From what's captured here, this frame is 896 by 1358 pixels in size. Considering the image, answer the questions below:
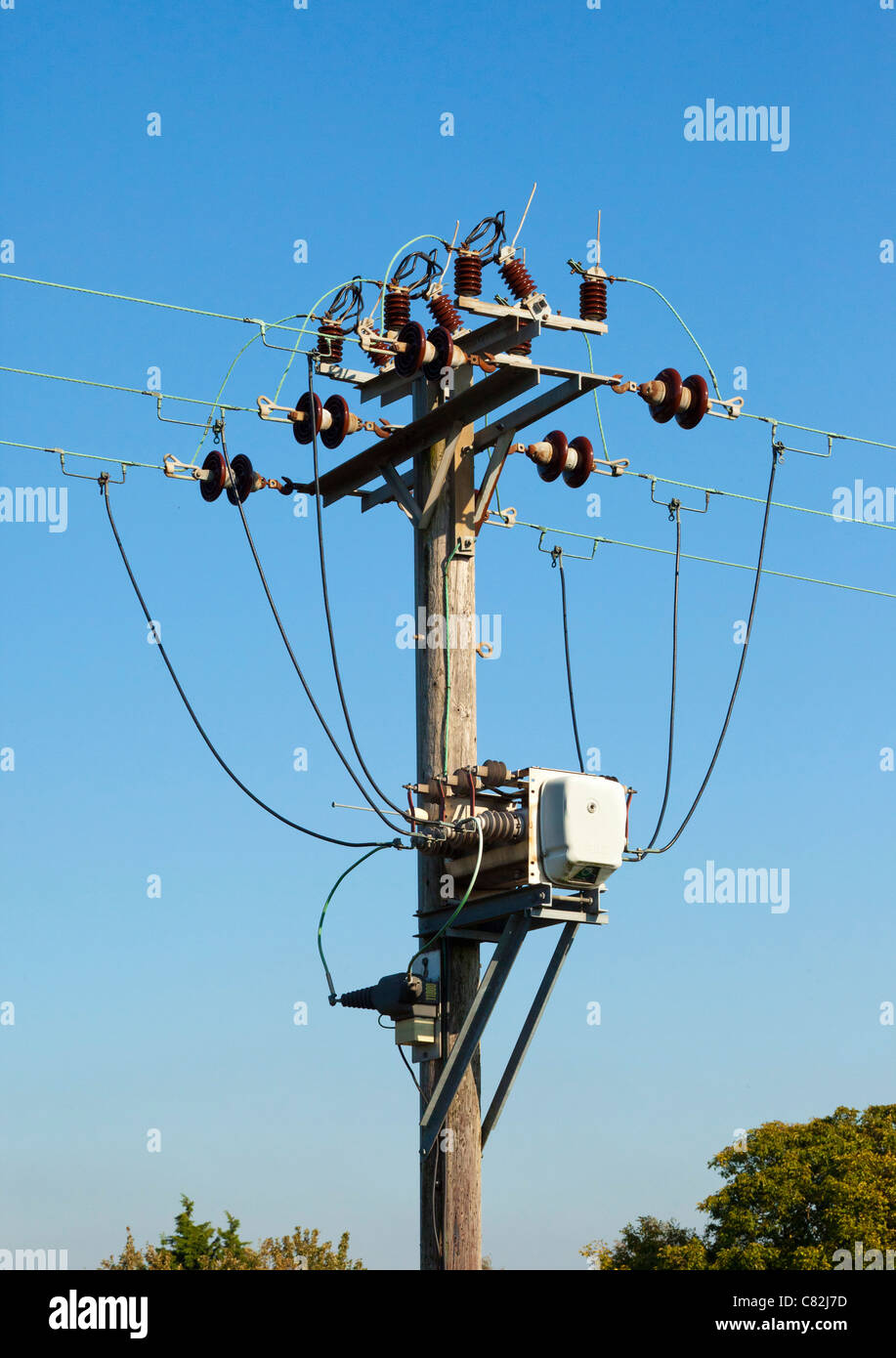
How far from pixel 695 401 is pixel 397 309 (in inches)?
83.5

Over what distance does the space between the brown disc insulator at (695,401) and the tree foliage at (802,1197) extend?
25.4m

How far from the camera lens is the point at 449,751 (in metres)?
11.7

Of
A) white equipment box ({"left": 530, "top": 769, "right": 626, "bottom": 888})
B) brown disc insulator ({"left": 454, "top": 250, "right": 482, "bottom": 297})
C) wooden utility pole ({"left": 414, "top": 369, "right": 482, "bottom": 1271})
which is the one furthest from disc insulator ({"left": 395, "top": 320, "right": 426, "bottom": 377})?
white equipment box ({"left": 530, "top": 769, "right": 626, "bottom": 888})

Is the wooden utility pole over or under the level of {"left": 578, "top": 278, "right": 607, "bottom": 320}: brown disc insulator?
under

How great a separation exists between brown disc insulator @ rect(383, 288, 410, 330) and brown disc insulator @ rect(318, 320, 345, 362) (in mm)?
328

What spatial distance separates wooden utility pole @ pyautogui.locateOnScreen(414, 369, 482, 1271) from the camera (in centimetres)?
1089

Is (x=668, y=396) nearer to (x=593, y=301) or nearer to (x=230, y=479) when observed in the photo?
(x=593, y=301)

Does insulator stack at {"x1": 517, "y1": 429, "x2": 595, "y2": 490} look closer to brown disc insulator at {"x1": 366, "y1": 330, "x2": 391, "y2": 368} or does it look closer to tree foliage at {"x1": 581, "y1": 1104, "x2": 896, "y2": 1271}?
brown disc insulator at {"x1": 366, "y1": 330, "x2": 391, "y2": 368}

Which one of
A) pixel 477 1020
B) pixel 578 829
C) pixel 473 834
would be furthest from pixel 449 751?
pixel 477 1020

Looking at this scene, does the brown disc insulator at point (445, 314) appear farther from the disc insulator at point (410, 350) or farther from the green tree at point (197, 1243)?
the green tree at point (197, 1243)
